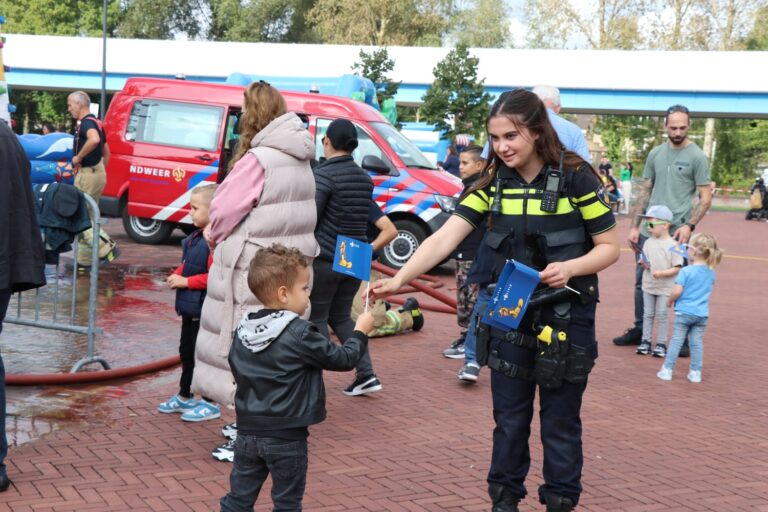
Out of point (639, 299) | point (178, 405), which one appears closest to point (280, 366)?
point (178, 405)

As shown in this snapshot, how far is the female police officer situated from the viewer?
406cm

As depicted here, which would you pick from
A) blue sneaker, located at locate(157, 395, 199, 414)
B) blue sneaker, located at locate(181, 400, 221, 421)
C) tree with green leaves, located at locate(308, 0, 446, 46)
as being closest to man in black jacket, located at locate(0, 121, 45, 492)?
blue sneaker, located at locate(181, 400, 221, 421)

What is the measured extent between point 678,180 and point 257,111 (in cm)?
469

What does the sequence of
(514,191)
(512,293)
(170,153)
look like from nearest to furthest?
(512,293) < (514,191) < (170,153)

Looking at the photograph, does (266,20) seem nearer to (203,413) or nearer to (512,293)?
(203,413)

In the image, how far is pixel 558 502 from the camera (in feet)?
13.8

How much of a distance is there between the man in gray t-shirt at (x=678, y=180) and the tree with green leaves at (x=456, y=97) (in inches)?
692

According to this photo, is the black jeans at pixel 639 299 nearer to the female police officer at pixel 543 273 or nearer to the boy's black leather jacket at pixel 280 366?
the female police officer at pixel 543 273

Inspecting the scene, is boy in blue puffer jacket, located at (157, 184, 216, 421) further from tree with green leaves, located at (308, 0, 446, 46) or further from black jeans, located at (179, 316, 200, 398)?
tree with green leaves, located at (308, 0, 446, 46)

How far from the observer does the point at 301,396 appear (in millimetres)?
3635

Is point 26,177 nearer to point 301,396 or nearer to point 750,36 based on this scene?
point 301,396

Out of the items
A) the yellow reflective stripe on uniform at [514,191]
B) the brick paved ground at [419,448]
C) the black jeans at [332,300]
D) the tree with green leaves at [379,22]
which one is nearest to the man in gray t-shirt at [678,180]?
the brick paved ground at [419,448]

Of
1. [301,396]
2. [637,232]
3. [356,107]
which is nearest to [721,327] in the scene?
[637,232]

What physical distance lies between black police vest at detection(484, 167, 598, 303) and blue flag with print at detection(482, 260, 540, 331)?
8.5 inches
